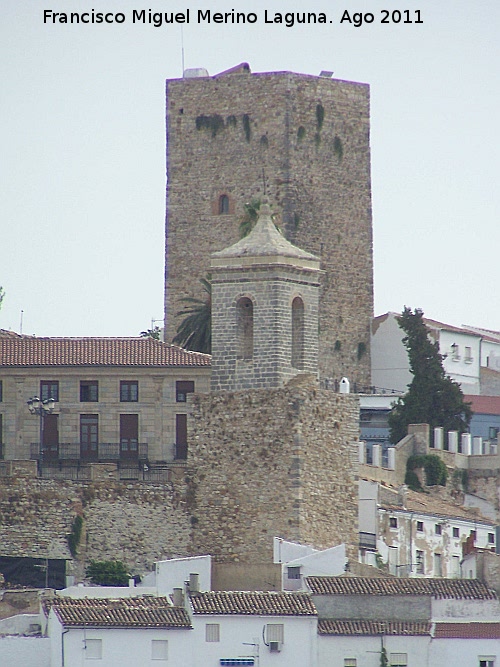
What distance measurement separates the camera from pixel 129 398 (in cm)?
9550

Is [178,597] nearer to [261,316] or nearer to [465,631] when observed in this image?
[465,631]

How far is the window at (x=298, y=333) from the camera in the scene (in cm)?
8794

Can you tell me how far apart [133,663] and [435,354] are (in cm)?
2935

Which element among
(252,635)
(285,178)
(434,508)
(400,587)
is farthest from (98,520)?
(285,178)

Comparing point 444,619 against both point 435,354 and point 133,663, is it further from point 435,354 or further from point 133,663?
point 435,354

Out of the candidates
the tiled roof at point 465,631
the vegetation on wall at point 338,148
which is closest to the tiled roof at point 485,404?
the vegetation on wall at point 338,148

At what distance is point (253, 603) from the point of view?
270 ft

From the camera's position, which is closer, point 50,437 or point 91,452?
point 91,452

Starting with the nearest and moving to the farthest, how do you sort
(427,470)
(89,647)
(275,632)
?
(89,647)
(275,632)
(427,470)

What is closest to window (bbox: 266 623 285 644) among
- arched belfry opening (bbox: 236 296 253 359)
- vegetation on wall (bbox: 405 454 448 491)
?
arched belfry opening (bbox: 236 296 253 359)

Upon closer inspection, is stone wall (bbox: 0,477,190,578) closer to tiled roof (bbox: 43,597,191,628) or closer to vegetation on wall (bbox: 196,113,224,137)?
tiled roof (bbox: 43,597,191,628)

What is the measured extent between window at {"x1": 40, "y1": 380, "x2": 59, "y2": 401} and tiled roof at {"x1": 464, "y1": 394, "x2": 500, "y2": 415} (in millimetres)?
20345

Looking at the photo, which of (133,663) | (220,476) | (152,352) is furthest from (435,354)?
(133,663)

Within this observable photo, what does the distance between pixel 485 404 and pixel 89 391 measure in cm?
2157
